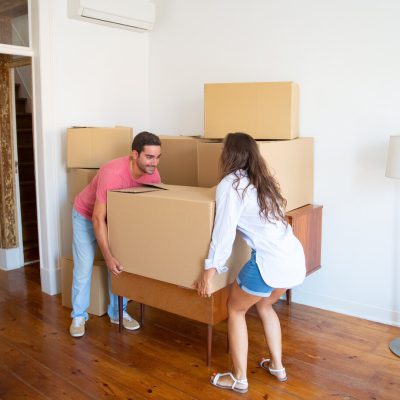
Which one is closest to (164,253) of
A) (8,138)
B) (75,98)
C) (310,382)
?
(310,382)

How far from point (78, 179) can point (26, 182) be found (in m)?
1.47

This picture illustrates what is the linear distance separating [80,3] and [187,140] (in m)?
1.27

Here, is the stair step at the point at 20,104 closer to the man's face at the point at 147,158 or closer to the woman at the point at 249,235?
the man's face at the point at 147,158

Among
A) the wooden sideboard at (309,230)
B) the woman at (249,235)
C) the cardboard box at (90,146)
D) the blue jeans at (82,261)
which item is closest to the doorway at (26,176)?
the cardboard box at (90,146)

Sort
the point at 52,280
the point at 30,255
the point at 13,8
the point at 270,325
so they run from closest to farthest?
the point at 270,325 < the point at 13,8 < the point at 52,280 < the point at 30,255

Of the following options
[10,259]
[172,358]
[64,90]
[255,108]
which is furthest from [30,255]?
[255,108]

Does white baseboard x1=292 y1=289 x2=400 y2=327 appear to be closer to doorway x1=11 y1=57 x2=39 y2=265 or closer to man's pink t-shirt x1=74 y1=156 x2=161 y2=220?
man's pink t-shirt x1=74 y1=156 x2=161 y2=220

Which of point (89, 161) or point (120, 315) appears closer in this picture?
point (120, 315)

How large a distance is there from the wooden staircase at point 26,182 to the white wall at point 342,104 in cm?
212

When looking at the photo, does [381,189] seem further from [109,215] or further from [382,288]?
[109,215]

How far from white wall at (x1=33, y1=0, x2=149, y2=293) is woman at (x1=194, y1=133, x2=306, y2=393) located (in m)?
1.79

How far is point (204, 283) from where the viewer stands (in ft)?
7.85

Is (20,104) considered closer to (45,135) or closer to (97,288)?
(45,135)

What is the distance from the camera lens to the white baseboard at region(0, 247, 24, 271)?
4.38 m
